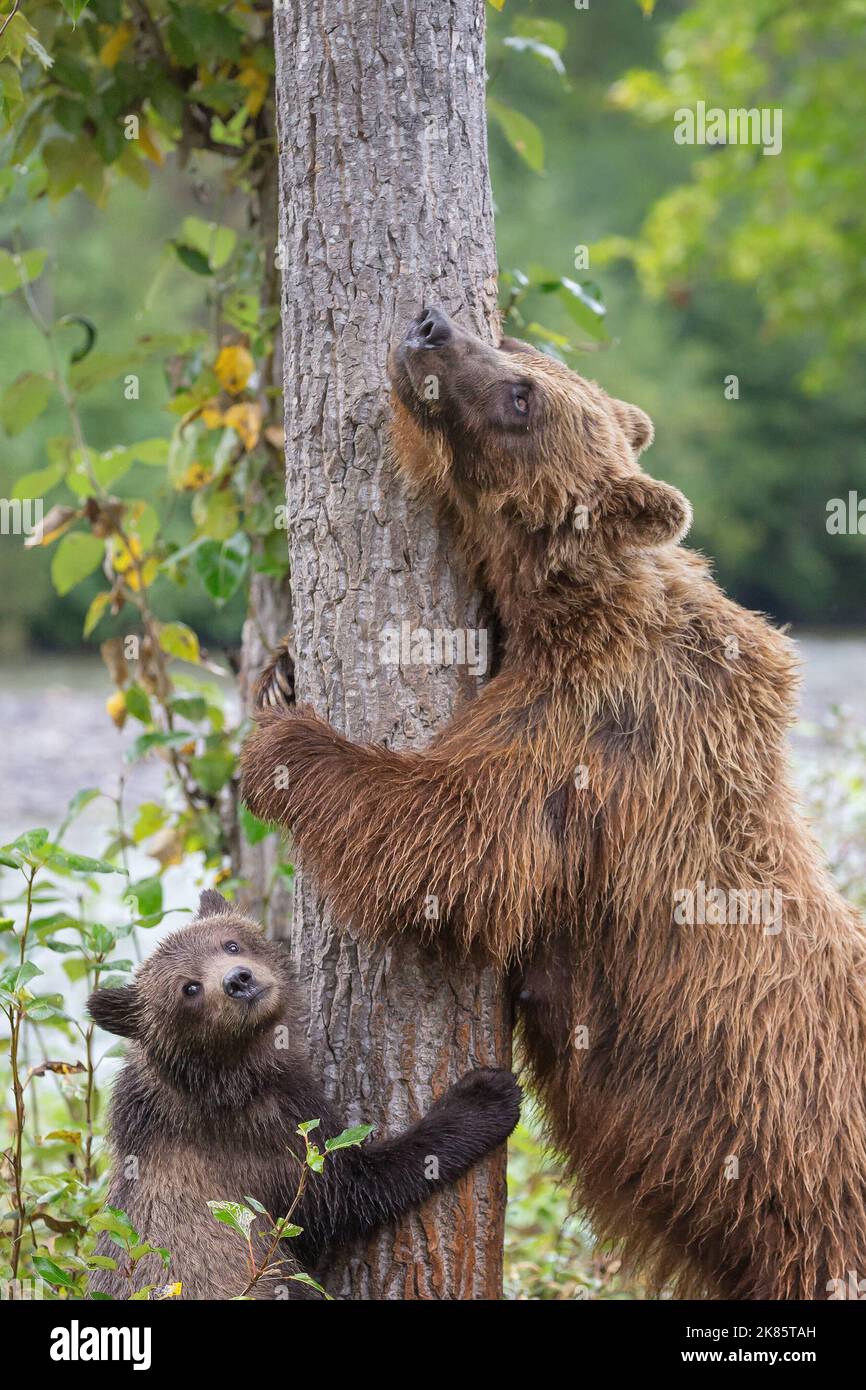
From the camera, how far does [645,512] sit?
374 centimetres

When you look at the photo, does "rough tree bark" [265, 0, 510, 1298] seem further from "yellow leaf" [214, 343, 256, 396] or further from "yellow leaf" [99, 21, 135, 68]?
"yellow leaf" [99, 21, 135, 68]

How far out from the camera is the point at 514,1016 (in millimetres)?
3764

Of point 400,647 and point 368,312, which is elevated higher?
point 368,312

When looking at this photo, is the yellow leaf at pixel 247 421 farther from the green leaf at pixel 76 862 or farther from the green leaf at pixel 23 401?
the green leaf at pixel 76 862

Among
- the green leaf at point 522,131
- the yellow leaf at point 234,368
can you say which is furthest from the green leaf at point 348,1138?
the green leaf at point 522,131

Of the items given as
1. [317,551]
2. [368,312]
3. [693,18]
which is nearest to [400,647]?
[317,551]

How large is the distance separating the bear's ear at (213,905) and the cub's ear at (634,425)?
1.92 m

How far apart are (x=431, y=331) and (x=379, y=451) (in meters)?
0.35

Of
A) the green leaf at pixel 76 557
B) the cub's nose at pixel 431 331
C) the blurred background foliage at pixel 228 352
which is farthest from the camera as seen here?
the green leaf at pixel 76 557

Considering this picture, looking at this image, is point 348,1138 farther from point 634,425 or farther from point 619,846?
point 634,425

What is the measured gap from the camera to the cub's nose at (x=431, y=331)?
3426mm

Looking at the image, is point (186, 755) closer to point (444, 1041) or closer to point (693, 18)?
point (444, 1041)

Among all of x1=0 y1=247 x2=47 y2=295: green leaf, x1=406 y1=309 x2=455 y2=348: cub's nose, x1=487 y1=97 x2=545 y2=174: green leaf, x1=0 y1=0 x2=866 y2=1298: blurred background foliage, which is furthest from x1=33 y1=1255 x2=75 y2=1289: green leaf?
x1=487 y1=97 x2=545 y2=174: green leaf
